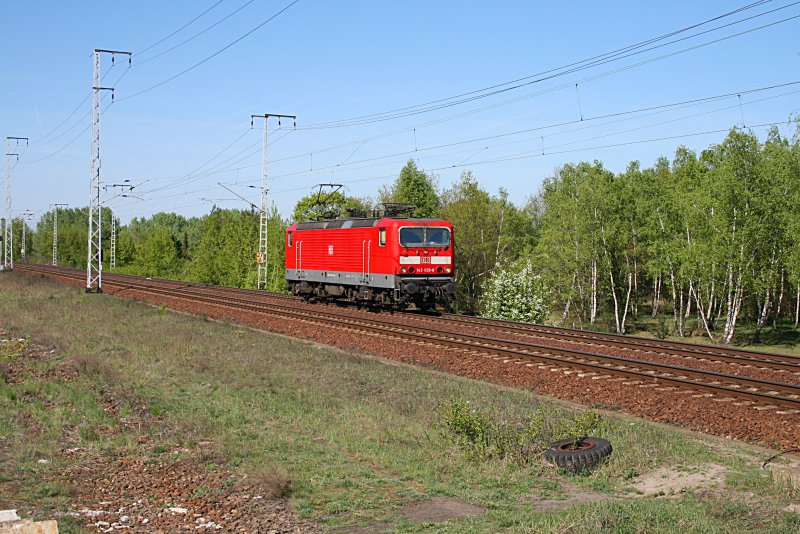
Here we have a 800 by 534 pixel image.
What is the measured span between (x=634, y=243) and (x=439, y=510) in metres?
46.1

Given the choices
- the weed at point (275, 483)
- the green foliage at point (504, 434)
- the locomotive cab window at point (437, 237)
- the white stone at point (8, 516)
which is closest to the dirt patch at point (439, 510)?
the weed at point (275, 483)

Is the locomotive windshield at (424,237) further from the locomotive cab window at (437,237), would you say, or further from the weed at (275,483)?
the weed at (275,483)

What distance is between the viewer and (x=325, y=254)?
34250mm

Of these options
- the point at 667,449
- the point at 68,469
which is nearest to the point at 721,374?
the point at 667,449

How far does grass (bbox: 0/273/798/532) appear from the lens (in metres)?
7.53

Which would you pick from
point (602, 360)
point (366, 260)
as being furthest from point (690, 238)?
point (602, 360)

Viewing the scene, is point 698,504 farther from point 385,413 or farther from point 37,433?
point 37,433

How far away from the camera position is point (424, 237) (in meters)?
28.9

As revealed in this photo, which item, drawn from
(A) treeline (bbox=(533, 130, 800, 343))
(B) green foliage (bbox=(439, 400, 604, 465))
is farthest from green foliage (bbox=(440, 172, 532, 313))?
(B) green foliage (bbox=(439, 400, 604, 465))

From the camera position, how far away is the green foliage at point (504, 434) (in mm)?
9938

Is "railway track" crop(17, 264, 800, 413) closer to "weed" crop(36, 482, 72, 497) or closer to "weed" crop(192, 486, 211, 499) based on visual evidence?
"weed" crop(192, 486, 211, 499)

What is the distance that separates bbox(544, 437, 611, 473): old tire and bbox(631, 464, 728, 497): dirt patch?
0.60 metres

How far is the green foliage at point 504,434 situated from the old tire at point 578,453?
0.16 meters

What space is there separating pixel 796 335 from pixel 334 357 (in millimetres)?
38022
